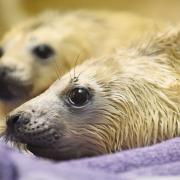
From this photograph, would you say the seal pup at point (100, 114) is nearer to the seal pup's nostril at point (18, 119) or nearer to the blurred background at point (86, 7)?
the seal pup's nostril at point (18, 119)

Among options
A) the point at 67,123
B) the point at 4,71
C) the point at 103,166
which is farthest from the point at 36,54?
the point at 103,166

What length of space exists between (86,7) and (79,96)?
1.66 metres

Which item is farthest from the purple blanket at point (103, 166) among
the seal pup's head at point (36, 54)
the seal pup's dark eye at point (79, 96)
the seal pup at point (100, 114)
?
the seal pup's head at point (36, 54)

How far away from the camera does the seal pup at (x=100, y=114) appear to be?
100cm

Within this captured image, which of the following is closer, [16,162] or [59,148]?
[16,162]

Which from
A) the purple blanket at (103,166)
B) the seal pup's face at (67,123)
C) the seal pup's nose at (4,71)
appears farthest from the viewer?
the seal pup's nose at (4,71)

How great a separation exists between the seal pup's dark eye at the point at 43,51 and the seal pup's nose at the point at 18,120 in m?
0.79

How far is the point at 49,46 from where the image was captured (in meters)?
1.80

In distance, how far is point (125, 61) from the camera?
3.71 feet

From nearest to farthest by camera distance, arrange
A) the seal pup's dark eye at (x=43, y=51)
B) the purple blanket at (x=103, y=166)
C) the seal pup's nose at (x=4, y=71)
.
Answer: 1. the purple blanket at (x=103, y=166)
2. the seal pup's nose at (x=4, y=71)
3. the seal pup's dark eye at (x=43, y=51)

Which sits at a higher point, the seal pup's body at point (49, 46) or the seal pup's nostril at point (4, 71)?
the seal pup's body at point (49, 46)

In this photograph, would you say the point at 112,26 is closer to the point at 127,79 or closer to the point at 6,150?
the point at 127,79

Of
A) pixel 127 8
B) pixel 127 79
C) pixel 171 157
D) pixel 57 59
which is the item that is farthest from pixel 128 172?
pixel 127 8

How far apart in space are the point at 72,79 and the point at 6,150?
0.31 metres
